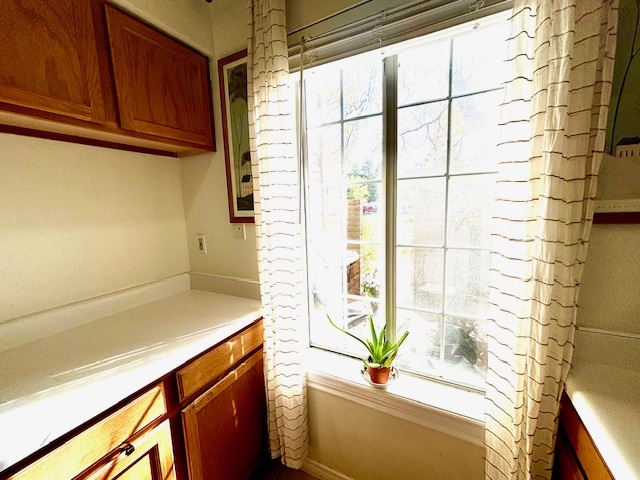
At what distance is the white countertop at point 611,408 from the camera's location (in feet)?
1.66

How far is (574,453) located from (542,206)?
2.28 feet

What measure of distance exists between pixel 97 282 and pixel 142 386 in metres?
0.75

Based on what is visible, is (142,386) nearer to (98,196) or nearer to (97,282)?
(97,282)

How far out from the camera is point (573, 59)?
65 centimetres

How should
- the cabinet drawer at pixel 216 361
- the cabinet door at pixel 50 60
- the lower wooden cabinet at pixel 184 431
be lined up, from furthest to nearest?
the cabinet drawer at pixel 216 361
the cabinet door at pixel 50 60
the lower wooden cabinet at pixel 184 431

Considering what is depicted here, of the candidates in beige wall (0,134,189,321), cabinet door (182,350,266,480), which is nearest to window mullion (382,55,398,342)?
cabinet door (182,350,266,480)

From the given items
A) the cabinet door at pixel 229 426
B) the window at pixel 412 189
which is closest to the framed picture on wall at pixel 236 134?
the window at pixel 412 189

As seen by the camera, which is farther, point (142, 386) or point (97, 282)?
point (97, 282)

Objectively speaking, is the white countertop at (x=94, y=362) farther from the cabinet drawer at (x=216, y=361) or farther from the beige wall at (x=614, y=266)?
the beige wall at (x=614, y=266)

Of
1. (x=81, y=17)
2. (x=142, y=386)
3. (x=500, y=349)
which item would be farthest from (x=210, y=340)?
(x=81, y=17)

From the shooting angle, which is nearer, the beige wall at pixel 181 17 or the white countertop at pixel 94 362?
the white countertop at pixel 94 362

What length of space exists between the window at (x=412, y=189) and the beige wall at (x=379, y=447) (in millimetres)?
238

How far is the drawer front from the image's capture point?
22.9 inches

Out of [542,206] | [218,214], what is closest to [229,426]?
[218,214]
